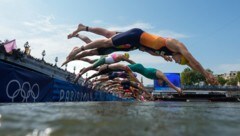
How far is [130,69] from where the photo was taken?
21719mm

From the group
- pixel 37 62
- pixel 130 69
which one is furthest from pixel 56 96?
pixel 37 62

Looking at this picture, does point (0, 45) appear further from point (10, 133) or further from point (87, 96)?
point (10, 133)

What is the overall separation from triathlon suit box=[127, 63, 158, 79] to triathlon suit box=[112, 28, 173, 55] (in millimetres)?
8577

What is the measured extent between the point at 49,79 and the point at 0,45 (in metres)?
19.8

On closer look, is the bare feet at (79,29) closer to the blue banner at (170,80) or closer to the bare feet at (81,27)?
the bare feet at (81,27)

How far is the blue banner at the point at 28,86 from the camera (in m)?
9.21

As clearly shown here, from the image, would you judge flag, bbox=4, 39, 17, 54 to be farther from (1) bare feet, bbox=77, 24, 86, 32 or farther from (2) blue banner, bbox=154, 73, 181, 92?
(2) blue banner, bbox=154, 73, 181, 92

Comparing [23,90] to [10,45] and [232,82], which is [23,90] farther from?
[232,82]

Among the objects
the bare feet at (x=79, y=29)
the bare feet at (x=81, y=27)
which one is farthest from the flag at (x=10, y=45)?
the bare feet at (x=81, y=27)

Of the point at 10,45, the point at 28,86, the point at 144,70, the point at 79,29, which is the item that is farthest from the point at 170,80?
the point at 28,86

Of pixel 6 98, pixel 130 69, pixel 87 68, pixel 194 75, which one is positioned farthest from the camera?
pixel 194 75

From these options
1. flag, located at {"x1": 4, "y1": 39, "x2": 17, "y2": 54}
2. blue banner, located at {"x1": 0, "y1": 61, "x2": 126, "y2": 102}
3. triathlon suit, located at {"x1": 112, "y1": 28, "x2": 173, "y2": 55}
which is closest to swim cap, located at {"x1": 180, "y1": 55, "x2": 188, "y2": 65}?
triathlon suit, located at {"x1": 112, "y1": 28, "x2": 173, "y2": 55}

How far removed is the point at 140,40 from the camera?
427 inches

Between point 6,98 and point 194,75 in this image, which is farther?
point 194,75
